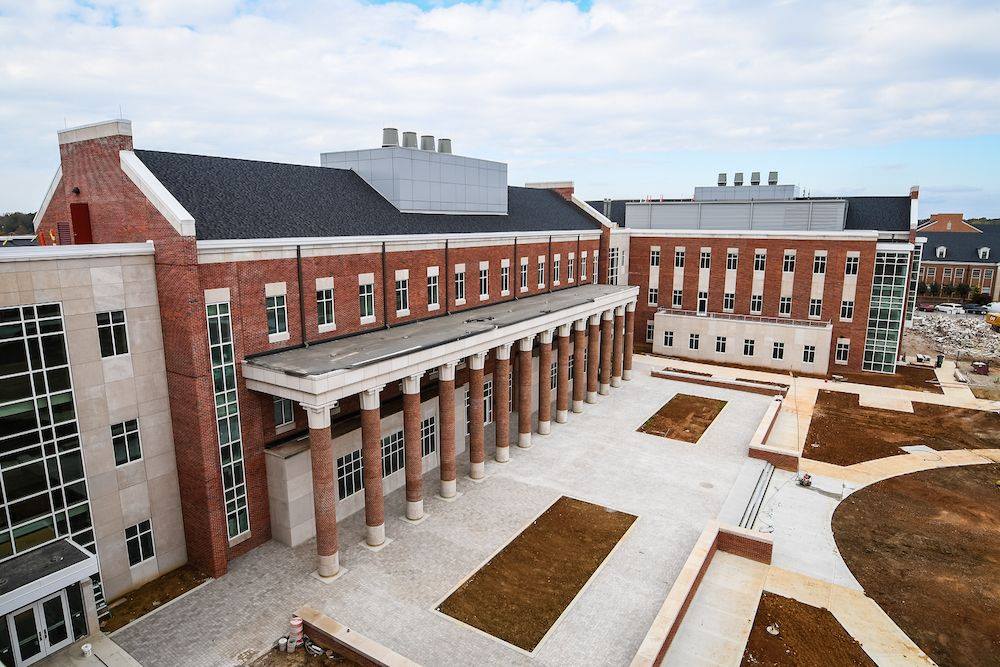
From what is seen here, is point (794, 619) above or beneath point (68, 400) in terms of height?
beneath

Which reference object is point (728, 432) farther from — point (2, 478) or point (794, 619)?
point (2, 478)

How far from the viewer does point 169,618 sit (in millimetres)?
19812

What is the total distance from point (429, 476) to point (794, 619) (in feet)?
58.0

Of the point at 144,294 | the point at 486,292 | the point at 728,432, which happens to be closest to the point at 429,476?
the point at 486,292

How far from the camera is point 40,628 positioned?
17.5m

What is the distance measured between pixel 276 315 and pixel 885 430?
128 ft

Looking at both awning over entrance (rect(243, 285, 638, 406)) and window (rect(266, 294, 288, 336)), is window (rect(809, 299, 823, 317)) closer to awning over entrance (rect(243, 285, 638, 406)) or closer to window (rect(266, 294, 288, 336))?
awning over entrance (rect(243, 285, 638, 406))

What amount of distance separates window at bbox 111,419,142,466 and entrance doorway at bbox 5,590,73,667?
4603 mm

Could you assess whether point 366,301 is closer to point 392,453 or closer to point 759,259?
point 392,453

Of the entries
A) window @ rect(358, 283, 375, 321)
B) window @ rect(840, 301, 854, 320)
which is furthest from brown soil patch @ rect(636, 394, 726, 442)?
window @ rect(358, 283, 375, 321)

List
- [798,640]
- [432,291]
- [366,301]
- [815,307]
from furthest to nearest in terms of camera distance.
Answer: [815,307], [432,291], [366,301], [798,640]

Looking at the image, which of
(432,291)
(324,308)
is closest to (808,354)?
(432,291)

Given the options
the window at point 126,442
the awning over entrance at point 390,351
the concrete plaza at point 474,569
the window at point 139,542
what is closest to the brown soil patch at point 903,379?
the concrete plaza at point 474,569

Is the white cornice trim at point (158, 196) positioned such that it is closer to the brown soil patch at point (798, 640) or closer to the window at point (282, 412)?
the window at point (282, 412)
